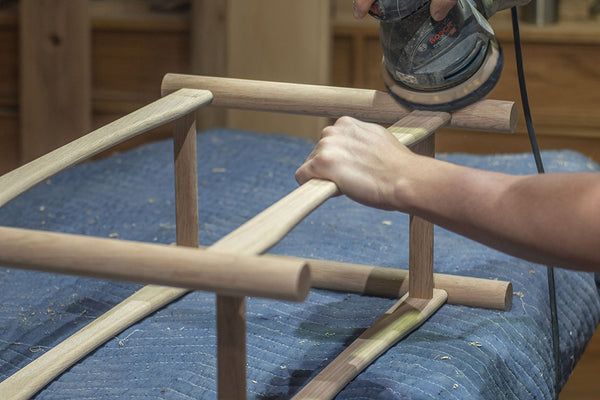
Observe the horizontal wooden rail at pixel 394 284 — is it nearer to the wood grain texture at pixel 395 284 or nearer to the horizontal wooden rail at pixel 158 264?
the wood grain texture at pixel 395 284

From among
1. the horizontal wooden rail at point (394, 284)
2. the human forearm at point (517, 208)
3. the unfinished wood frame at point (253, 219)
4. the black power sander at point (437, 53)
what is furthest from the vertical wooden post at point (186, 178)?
the human forearm at point (517, 208)

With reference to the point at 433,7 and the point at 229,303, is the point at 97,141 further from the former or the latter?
the point at 433,7

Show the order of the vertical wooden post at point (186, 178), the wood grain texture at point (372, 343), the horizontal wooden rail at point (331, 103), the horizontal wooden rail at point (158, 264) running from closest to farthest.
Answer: the horizontal wooden rail at point (158, 264), the wood grain texture at point (372, 343), the horizontal wooden rail at point (331, 103), the vertical wooden post at point (186, 178)

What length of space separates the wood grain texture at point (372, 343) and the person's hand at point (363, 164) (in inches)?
7.7

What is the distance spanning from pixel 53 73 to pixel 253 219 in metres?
1.79

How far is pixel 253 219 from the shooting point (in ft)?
1.96

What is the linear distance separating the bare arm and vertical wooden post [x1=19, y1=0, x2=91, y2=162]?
1.64 meters

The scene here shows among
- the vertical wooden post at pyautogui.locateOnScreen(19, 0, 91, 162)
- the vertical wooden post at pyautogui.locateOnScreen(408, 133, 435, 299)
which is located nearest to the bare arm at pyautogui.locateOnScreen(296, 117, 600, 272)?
the vertical wooden post at pyautogui.locateOnScreen(408, 133, 435, 299)

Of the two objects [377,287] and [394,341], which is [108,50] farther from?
[394,341]

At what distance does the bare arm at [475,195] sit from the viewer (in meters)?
0.58

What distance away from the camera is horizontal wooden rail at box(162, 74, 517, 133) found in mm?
874

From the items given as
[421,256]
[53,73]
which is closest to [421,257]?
[421,256]

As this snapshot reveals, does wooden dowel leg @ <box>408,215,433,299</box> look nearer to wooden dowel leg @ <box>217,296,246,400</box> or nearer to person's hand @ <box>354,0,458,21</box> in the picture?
person's hand @ <box>354,0,458,21</box>

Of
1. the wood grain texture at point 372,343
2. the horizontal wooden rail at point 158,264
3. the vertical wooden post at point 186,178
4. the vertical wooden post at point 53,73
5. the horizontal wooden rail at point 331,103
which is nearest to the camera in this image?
the horizontal wooden rail at point 158,264
